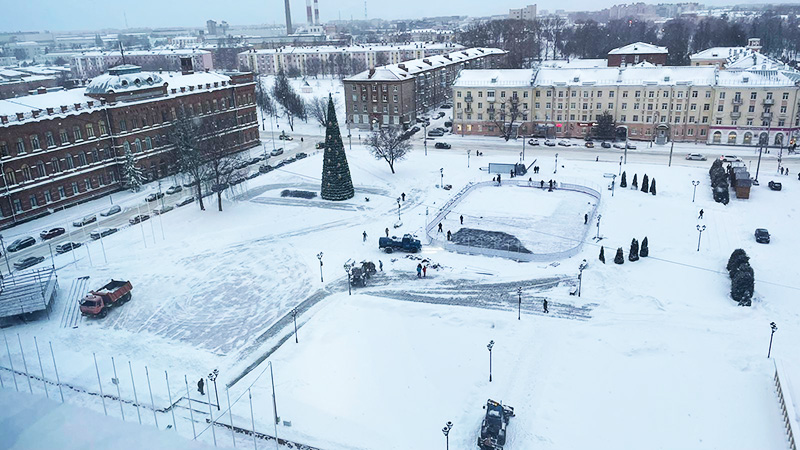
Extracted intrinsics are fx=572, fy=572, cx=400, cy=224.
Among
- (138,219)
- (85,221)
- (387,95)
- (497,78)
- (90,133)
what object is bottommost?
(138,219)

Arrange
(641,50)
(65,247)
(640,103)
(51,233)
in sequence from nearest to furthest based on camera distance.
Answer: (65,247)
(51,233)
(640,103)
(641,50)

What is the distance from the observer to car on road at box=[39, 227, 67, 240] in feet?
160

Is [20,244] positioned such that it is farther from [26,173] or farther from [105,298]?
[105,298]

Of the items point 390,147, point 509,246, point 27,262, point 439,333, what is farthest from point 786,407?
point 27,262

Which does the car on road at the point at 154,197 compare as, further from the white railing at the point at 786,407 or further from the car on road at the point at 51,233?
the white railing at the point at 786,407

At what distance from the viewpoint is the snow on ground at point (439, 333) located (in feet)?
82.8

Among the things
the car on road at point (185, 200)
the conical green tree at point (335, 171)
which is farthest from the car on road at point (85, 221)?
the conical green tree at point (335, 171)

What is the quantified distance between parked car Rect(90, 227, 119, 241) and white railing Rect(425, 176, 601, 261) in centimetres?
2758

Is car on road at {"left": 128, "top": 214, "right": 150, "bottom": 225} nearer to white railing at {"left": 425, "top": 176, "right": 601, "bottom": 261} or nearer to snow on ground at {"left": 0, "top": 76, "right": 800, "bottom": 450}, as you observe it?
snow on ground at {"left": 0, "top": 76, "right": 800, "bottom": 450}

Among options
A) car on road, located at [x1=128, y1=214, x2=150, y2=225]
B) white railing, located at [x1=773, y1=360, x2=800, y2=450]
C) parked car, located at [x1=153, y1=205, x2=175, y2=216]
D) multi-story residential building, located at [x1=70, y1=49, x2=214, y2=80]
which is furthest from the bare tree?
multi-story residential building, located at [x1=70, y1=49, x2=214, y2=80]

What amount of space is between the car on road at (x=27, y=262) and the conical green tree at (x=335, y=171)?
24.6 m

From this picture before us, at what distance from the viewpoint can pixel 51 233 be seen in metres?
49.0

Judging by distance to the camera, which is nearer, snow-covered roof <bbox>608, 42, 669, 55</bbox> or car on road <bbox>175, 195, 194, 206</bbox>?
car on road <bbox>175, 195, 194, 206</bbox>

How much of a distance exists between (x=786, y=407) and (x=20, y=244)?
173ft
